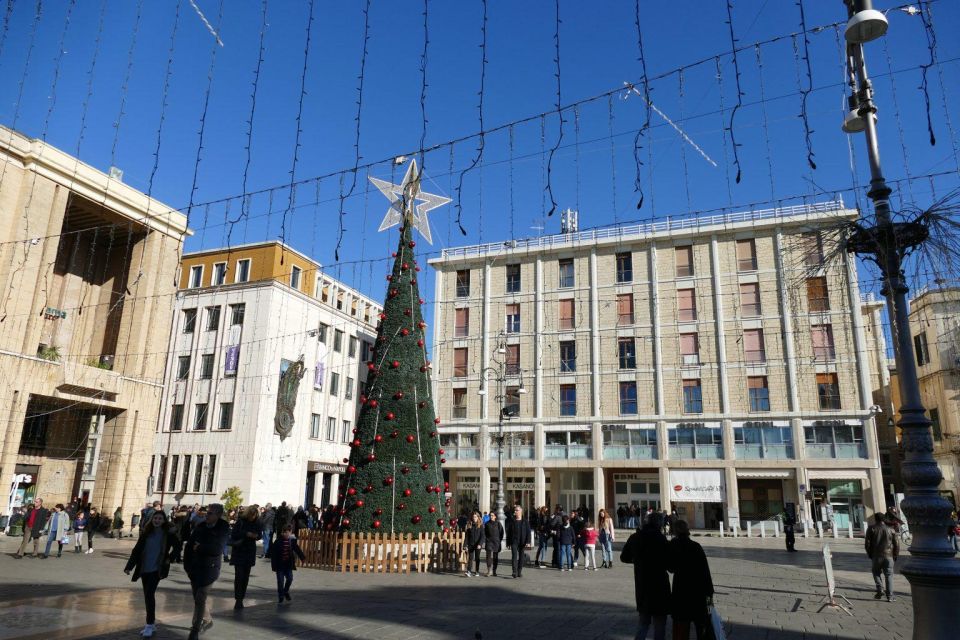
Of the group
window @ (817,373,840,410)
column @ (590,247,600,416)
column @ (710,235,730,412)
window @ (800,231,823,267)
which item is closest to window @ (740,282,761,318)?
column @ (710,235,730,412)

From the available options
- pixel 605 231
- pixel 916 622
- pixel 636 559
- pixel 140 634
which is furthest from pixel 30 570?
pixel 605 231

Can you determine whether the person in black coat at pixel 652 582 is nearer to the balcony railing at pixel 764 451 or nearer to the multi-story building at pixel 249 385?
the multi-story building at pixel 249 385

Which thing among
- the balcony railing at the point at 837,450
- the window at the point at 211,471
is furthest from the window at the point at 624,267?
the window at the point at 211,471

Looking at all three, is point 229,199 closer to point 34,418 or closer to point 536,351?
point 34,418

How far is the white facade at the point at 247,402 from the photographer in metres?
34.2

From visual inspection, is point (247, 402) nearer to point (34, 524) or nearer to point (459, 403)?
point (459, 403)

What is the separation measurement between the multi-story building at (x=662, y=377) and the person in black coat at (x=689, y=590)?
2553cm

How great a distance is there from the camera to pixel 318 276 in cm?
4138

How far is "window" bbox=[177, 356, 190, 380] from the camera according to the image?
37.2m

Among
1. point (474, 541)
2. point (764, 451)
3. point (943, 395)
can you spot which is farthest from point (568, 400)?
point (474, 541)

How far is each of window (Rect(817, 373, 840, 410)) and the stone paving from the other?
21.0m

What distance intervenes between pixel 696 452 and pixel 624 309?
932cm

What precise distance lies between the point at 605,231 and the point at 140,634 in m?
36.2

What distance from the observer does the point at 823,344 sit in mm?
34656
